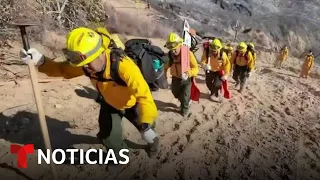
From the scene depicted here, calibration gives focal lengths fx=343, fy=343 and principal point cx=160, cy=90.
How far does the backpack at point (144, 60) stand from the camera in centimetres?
391

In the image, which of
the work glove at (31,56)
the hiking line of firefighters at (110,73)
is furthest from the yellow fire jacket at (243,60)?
the work glove at (31,56)

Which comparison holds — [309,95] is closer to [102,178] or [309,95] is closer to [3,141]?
[102,178]

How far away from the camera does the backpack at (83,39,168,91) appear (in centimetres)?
391

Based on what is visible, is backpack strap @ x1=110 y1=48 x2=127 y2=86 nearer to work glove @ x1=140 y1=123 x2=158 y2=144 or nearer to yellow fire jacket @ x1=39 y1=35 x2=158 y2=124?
yellow fire jacket @ x1=39 y1=35 x2=158 y2=124

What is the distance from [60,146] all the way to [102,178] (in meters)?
1.05

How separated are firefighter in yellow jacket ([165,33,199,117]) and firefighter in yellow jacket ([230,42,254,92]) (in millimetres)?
3364

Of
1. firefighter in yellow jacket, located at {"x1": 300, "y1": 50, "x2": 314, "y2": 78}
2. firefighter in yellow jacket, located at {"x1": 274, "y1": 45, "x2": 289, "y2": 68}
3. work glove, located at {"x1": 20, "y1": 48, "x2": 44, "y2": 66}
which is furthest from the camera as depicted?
firefighter in yellow jacket, located at {"x1": 274, "y1": 45, "x2": 289, "y2": 68}

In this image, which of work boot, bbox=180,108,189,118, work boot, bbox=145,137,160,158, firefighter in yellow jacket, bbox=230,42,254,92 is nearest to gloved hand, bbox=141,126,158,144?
work boot, bbox=145,137,160,158

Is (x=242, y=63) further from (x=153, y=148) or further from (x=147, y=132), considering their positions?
(x=147, y=132)

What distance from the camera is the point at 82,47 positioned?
3508 mm

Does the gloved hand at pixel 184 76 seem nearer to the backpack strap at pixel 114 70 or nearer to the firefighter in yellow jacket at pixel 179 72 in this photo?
the firefighter in yellow jacket at pixel 179 72

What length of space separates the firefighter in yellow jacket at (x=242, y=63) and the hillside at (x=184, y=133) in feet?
2.63

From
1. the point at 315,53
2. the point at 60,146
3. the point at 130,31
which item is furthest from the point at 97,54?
the point at 315,53

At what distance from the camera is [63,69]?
420 centimetres
